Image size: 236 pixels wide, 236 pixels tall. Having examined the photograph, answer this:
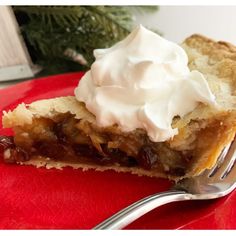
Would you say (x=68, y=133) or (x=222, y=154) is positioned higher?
(x=68, y=133)

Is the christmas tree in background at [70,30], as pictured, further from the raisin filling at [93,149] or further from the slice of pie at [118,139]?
the raisin filling at [93,149]

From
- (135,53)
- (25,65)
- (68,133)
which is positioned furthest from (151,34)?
(25,65)

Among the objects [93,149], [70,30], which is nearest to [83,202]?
[93,149]

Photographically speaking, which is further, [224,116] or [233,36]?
[233,36]

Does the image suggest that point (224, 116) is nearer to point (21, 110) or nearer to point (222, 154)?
point (222, 154)

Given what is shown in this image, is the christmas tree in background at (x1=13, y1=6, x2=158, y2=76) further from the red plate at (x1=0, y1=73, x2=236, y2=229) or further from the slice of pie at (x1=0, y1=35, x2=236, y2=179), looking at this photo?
the red plate at (x1=0, y1=73, x2=236, y2=229)

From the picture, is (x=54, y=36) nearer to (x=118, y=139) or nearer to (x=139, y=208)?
(x=118, y=139)

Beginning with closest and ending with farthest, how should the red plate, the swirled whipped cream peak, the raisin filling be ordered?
1. the red plate
2. the swirled whipped cream peak
3. the raisin filling

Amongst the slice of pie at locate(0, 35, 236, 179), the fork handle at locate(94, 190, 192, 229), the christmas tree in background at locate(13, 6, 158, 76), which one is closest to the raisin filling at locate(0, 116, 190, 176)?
the slice of pie at locate(0, 35, 236, 179)
